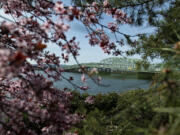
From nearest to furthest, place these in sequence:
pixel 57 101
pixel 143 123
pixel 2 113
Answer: pixel 143 123 < pixel 2 113 < pixel 57 101


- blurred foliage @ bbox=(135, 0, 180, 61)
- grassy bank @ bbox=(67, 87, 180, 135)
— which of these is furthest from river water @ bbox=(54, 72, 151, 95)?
blurred foliage @ bbox=(135, 0, 180, 61)

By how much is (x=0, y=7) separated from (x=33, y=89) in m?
1.84

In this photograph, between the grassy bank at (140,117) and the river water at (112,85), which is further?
the river water at (112,85)

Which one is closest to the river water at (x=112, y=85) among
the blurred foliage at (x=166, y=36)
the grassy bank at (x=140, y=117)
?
the grassy bank at (x=140, y=117)

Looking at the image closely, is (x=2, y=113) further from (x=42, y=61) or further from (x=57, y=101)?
(x=42, y=61)

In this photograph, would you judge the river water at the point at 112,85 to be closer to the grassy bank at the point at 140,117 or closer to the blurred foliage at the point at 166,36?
the grassy bank at the point at 140,117

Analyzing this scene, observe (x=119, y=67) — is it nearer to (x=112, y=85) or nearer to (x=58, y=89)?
(x=112, y=85)

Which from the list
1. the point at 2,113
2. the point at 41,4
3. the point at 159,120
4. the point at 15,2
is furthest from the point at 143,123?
the point at 15,2

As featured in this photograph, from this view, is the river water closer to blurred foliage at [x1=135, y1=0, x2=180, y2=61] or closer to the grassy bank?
the grassy bank

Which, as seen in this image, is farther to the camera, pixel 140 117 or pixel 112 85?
pixel 112 85

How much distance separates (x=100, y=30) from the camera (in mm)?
1944

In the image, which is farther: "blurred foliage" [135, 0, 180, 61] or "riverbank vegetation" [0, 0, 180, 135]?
"blurred foliage" [135, 0, 180, 61]

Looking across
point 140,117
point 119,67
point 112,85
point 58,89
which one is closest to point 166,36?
point 140,117

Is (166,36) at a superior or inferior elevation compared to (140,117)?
superior
